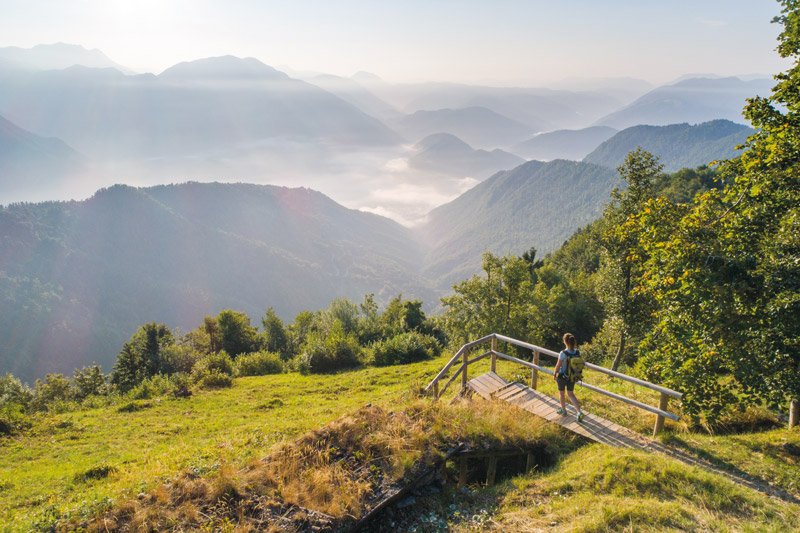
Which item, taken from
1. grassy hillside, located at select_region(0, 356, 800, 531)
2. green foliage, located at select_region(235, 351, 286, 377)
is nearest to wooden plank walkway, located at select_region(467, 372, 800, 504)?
grassy hillside, located at select_region(0, 356, 800, 531)

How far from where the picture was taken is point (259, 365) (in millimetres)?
39656

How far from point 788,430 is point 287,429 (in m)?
14.6

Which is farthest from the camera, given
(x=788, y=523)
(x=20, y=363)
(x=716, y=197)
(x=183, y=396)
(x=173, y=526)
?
(x=20, y=363)

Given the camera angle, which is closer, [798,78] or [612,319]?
[798,78]

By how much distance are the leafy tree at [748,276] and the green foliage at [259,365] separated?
3683 cm

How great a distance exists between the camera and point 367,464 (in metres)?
8.40

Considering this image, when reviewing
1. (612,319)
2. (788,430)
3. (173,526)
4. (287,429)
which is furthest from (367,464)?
(612,319)

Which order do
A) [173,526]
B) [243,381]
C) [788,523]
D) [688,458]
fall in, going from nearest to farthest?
[788,523], [173,526], [688,458], [243,381]

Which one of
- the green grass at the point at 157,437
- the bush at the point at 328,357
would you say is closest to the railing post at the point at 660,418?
the green grass at the point at 157,437

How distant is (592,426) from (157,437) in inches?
674

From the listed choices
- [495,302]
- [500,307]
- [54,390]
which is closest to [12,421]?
[54,390]

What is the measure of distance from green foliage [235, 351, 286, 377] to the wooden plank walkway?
31.7m

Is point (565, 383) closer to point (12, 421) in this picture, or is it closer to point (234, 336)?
point (12, 421)

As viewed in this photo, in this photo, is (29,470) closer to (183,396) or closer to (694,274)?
(183,396)
